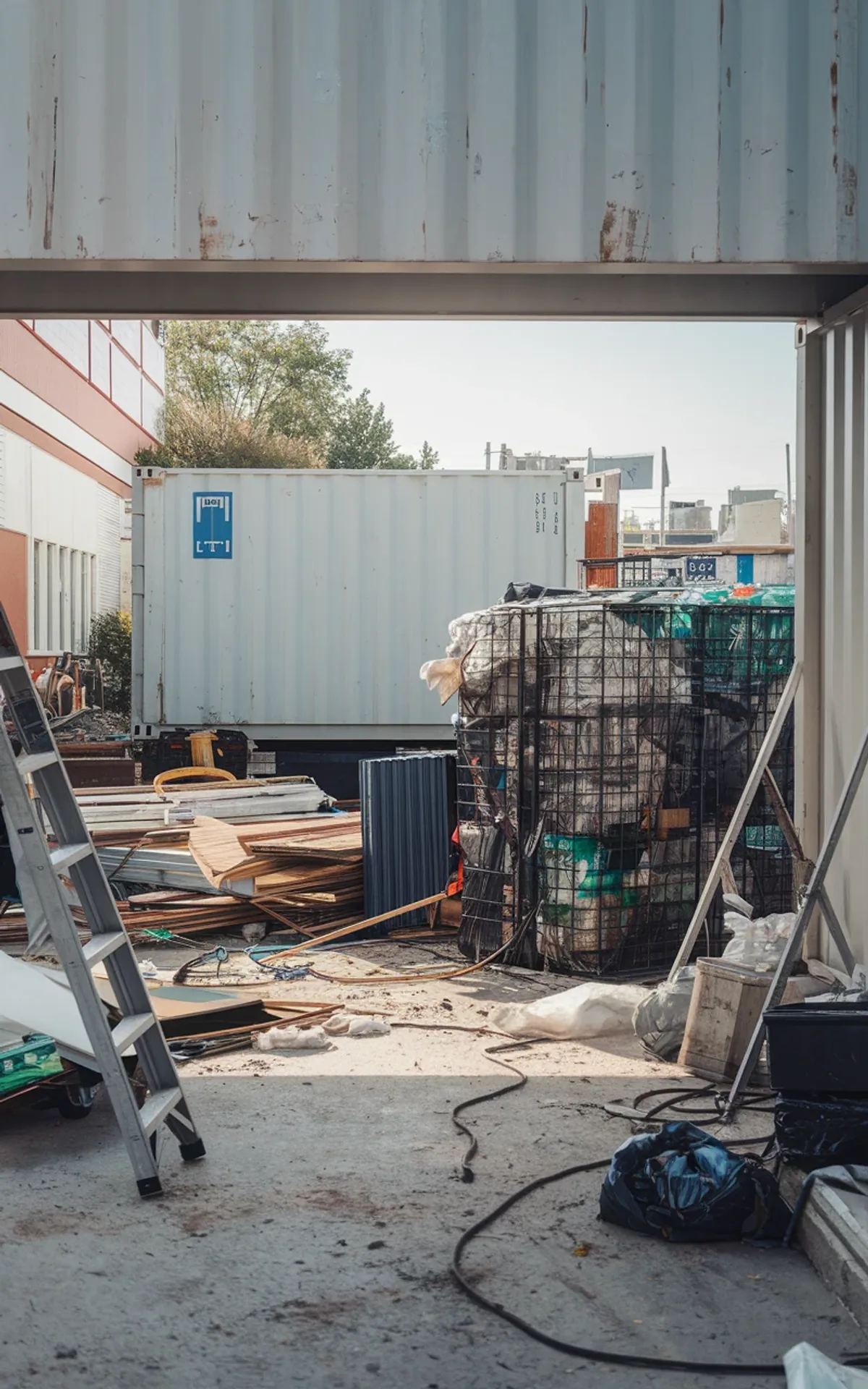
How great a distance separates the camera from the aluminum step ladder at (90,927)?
4.45m

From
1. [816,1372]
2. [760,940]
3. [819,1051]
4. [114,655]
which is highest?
[114,655]

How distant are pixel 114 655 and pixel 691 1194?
2318cm

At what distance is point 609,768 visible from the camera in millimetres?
8195

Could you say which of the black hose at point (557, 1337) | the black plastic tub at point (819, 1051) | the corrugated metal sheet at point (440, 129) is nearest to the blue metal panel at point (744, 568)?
the corrugated metal sheet at point (440, 129)

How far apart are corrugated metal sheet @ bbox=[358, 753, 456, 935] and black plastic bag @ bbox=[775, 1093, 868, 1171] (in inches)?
217

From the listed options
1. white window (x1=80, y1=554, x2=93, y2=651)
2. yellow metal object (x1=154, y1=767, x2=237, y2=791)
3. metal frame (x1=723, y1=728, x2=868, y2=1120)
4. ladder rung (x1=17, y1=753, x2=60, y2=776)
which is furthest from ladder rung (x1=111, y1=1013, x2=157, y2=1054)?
white window (x1=80, y1=554, x2=93, y2=651)

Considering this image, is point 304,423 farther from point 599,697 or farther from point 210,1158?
point 210,1158

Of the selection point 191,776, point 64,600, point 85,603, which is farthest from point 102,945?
point 85,603

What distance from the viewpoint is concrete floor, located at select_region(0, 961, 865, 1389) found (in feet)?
11.4

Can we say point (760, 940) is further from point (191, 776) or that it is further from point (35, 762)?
point (191, 776)

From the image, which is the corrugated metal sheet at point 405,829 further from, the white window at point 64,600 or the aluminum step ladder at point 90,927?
the white window at point 64,600

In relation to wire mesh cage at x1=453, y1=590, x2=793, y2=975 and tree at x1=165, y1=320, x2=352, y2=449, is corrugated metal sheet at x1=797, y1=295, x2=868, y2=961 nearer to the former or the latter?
wire mesh cage at x1=453, y1=590, x2=793, y2=975

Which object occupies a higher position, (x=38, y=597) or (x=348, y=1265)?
(x=38, y=597)

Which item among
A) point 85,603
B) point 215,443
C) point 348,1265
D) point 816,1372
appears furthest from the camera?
A: point 215,443
